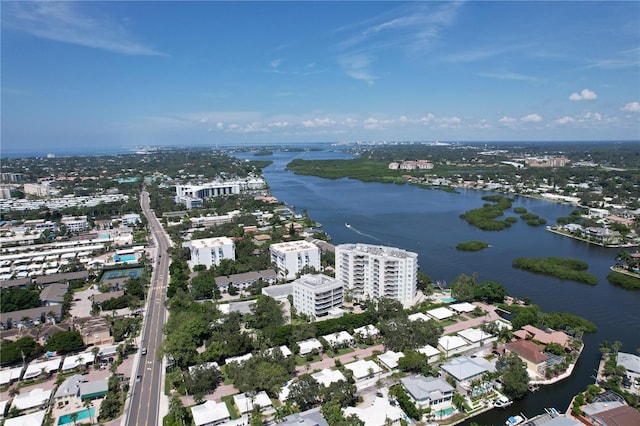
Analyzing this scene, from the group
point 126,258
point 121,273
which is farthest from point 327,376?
point 126,258

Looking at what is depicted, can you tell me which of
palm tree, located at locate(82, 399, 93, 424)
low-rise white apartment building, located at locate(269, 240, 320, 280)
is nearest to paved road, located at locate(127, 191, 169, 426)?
palm tree, located at locate(82, 399, 93, 424)

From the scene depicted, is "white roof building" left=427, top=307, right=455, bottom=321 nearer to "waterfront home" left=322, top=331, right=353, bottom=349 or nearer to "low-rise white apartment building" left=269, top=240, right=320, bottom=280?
"waterfront home" left=322, top=331, right=353, bottom=349

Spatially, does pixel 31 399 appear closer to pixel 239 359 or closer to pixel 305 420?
pixel 239 359

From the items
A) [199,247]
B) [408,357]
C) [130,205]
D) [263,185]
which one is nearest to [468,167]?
[263,185]

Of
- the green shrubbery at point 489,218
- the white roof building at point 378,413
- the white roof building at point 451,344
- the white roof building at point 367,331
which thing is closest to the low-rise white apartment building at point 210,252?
the white roof building at point 367,331

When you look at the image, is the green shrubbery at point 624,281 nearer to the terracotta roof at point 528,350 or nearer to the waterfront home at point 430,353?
the terracotta roof at point 528,350
